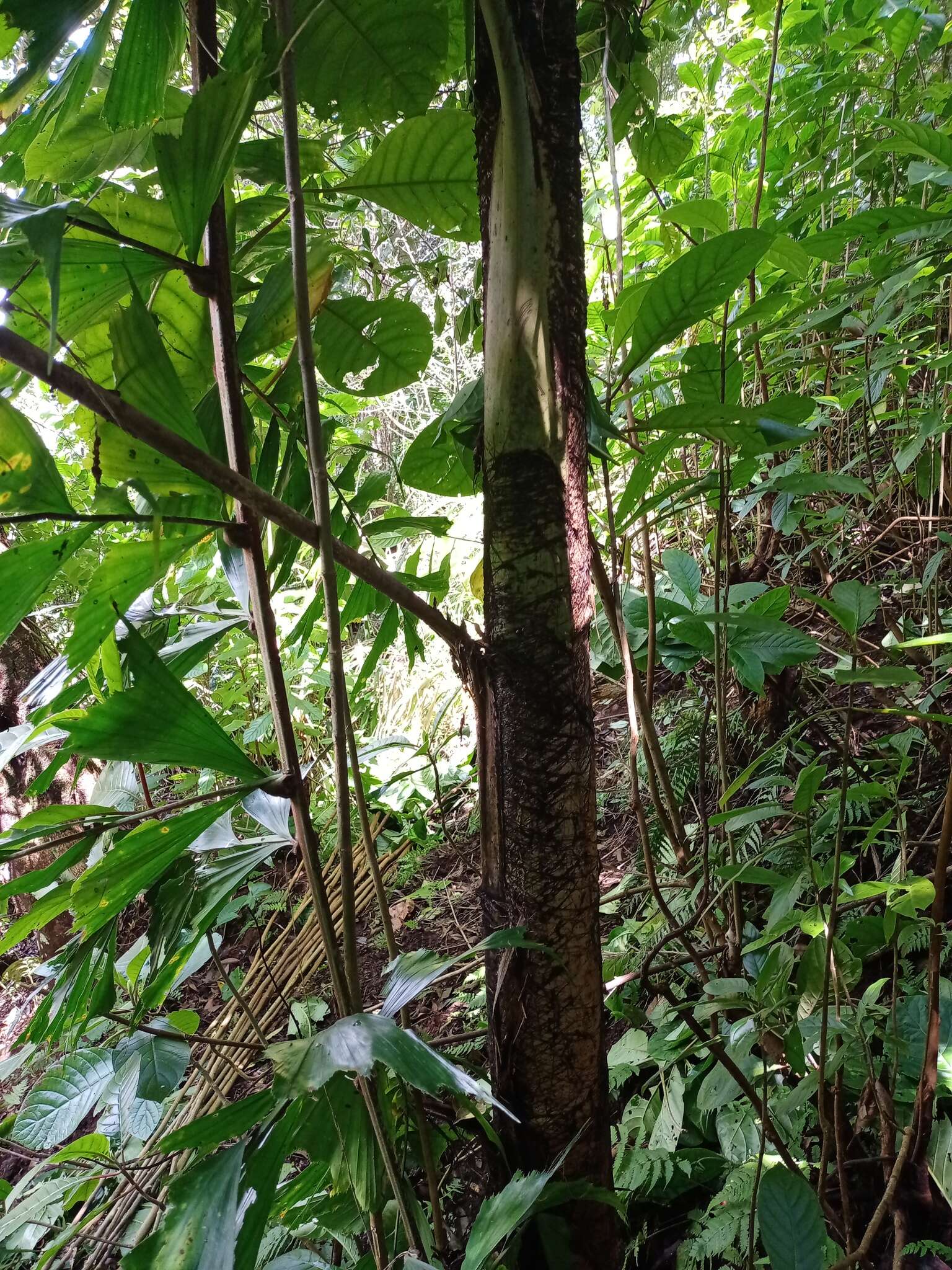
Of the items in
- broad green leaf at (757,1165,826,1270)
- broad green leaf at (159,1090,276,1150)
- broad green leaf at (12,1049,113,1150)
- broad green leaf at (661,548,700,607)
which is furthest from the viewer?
broad green leaf at (661,548,700,607)

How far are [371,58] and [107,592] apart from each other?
0.47 meters

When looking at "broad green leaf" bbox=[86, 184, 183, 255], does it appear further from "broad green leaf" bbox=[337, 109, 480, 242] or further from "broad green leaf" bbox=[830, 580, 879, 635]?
"broad green leaf" bbox=[830, 580, 879, 635]

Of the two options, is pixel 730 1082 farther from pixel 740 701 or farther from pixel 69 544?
pixel 740 701

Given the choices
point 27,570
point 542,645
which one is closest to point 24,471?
point 27,570

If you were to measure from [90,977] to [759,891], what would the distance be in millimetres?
965

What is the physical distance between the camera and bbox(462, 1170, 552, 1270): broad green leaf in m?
0.36

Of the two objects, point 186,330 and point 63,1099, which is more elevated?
point 186,330

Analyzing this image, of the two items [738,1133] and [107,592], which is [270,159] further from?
[738,1133]

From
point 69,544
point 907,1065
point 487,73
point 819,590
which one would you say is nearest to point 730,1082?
point 907,1065

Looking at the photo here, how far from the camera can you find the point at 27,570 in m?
0.37

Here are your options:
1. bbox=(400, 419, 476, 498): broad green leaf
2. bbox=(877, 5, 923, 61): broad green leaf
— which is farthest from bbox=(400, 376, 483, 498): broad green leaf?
bbox=(877, 5, 923, 61): broad green leaf

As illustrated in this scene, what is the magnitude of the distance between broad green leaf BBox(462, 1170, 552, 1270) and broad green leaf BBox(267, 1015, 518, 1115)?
0.37 ft

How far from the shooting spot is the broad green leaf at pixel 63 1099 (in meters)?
0.66

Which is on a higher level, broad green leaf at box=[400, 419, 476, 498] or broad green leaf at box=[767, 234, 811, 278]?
broad green leaf at box=[767, 234, 811, 278]
